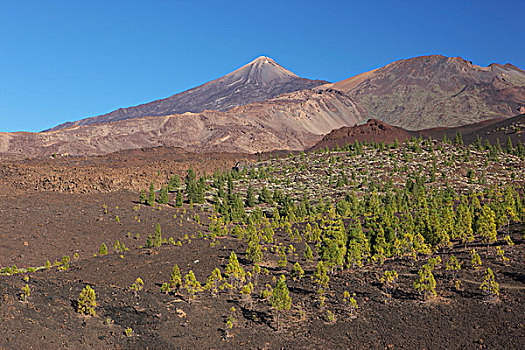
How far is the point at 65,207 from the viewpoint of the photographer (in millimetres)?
58844

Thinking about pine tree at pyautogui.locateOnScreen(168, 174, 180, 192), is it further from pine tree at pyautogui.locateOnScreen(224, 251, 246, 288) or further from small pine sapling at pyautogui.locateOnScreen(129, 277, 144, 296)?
small pine sapling at pyautogui.locateOnScreen(129, 277, 144, 296)

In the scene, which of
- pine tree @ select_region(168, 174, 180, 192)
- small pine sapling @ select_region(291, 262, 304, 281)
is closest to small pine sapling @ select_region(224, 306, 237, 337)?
small pine sapling @ select_region(291, 262, 304, 281)

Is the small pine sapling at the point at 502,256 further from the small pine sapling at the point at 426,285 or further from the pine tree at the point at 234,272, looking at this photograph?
the pine tree at the point at 234,272

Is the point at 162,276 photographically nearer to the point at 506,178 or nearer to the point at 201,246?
the point at 201,246

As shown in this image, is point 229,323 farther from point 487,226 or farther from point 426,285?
point 487,226

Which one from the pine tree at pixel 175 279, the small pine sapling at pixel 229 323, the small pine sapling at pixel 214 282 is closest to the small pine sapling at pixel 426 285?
the small pine sapling at pixel 229 323

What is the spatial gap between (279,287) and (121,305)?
29.8 ft

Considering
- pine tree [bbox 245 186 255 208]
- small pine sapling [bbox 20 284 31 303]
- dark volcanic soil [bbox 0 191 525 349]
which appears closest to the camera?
dark volcanic soil [bbox 0 191 525 349]

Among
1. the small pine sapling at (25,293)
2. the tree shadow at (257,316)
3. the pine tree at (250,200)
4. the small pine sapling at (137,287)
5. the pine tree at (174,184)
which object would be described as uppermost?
the pine tree at (174,184)

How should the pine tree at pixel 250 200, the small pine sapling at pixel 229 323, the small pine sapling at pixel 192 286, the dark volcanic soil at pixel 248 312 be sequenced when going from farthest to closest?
the pine tree at pixel 250 200
the small pine sapling at pixel 192 286
the small pine sapling at pixel 229 323
the dark volcanic soil at pixel 248 312

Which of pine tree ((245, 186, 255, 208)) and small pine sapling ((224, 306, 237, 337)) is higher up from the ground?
pine tree ((245, 186, 255, 208))

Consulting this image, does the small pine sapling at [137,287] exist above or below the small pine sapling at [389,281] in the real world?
above

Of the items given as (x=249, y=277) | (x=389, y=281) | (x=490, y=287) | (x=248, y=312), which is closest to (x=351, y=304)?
(x=389, y=281)

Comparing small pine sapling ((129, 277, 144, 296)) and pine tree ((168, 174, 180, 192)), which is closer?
small pine sapling ((129, 277, 144, 296))
